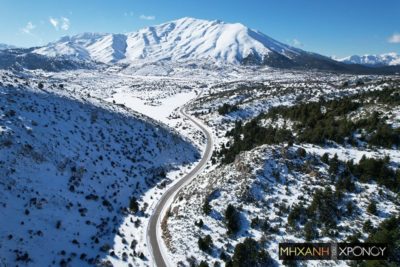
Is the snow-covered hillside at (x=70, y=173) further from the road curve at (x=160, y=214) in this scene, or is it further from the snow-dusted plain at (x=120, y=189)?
the road curve at (x=160, y=214)

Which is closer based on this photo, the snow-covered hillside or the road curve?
the snow-covered hillside

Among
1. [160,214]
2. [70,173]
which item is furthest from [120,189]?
[160,214]

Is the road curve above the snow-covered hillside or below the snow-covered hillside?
below

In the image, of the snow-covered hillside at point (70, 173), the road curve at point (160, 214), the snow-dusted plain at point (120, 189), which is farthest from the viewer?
the road curve at point (160, 214)

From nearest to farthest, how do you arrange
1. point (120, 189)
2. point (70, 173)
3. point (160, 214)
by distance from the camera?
point (160, 214), point (70, 173), point (120, 189)

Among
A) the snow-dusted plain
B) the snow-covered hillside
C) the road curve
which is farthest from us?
the road curve

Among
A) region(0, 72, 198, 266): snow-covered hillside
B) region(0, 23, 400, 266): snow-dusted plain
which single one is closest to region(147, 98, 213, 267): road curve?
region(0, 23, 400, 266): snow-dusted plain

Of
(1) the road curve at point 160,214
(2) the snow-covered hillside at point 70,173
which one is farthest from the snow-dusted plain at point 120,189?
(1) the road curve at point 160,214

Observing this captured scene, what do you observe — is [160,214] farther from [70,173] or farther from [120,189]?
[70,173]

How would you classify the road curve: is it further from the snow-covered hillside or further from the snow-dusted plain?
the snow-covered hillside
